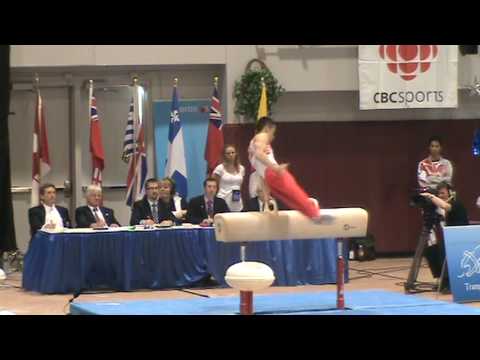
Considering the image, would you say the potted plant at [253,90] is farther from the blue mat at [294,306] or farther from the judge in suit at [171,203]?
the blue mat at [294,306]

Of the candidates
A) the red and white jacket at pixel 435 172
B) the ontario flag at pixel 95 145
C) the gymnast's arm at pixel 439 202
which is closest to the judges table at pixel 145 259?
the gymnast's arm at pixel 439 202

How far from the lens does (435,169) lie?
39.4 feet

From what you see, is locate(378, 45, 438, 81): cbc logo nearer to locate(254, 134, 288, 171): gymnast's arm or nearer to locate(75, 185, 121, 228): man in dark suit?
locate(75, 185, 121, 228): man in dark suit

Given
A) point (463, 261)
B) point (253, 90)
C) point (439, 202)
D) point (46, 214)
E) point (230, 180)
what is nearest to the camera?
point (463, 261)

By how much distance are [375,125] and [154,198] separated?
3899mm

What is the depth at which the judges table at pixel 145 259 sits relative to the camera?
970 centimetres

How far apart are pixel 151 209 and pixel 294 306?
3215 millimetres

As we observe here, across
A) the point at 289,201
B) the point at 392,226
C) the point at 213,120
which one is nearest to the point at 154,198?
the point at 213,120

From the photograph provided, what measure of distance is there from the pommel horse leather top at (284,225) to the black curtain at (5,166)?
16.1ft

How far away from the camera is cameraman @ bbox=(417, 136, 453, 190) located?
11977 millimetres

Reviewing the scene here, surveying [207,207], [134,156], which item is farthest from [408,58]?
[134,156]

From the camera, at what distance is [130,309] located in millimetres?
7418

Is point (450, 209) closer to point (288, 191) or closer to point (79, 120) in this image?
point (288, 191)

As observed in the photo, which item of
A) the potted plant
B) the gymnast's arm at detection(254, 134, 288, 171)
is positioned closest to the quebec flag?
the potted plant
